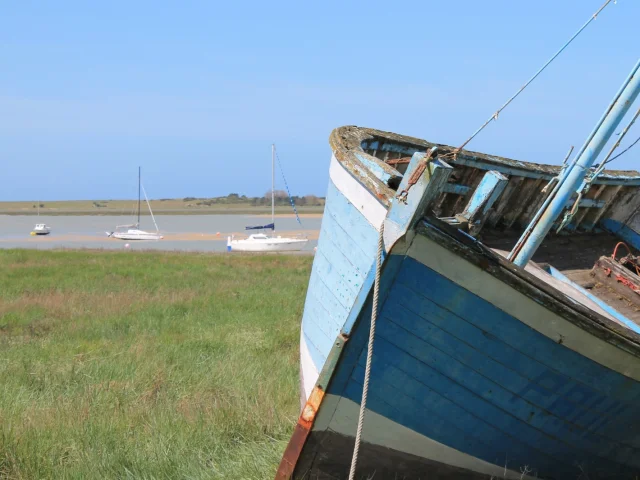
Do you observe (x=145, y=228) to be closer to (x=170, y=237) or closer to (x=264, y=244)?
(x=170, y=237)

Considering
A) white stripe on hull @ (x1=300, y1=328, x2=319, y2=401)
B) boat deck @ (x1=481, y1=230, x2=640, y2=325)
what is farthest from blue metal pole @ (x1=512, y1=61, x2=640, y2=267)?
white stripe on hull @ (x1=300, y1=328, x2=319, y2=401)

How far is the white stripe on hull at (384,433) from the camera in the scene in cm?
428

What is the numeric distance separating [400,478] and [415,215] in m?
1.87

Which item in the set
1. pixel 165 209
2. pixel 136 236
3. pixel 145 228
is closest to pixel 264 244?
pixel 136 236

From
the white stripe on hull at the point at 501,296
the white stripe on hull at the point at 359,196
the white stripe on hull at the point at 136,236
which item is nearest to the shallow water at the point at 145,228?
the white stripe on hull at the point at 136,236

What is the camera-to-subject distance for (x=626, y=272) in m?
6.82

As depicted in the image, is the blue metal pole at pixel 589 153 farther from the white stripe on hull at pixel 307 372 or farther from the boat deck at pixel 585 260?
the white stripe on hull at pixel 307 372

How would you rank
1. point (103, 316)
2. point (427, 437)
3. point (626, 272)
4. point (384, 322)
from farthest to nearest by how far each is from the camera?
1. point (103, 316)
2. point (626, 272)
3. point (427, 437)
4. point (384, 322)

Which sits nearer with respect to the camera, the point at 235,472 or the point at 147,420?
the point at 235,472

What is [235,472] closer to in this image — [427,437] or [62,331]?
[427,437]

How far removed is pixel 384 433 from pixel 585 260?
447 centimetres

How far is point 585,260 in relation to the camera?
7793 mm

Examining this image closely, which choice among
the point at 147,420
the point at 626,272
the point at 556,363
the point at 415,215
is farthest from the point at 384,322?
the point at 626,272

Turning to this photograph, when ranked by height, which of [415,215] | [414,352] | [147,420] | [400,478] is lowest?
[147,420]
